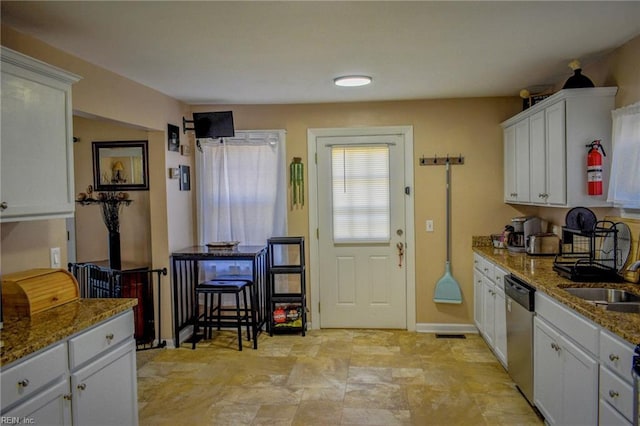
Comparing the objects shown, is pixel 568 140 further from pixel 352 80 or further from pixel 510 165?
pixel 352 80

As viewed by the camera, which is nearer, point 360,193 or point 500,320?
point 500,320

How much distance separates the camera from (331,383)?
11.3ft

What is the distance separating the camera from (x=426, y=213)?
4.60 meters

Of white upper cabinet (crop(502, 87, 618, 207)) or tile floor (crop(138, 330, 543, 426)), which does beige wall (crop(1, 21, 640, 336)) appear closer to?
tile floor (crop(138, 330, 543, 426))

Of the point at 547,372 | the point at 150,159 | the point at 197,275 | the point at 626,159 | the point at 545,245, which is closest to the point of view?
the point at 547,372

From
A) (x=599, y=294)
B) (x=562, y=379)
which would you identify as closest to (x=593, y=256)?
(x=599, y=294)

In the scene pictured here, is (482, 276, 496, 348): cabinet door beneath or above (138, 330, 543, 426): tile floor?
above

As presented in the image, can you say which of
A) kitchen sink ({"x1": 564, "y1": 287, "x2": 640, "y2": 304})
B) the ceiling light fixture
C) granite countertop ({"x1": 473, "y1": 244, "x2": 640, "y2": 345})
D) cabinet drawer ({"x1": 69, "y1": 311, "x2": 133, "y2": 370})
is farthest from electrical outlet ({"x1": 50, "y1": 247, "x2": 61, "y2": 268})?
kitchen sink ({"x1": 564, "y1": 287, "x2": 640, "y2": 304})

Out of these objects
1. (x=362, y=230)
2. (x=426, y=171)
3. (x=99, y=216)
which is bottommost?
(x=362, y=230)

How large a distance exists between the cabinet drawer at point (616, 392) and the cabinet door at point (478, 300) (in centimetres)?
215

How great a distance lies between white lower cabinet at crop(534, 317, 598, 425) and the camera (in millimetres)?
2125

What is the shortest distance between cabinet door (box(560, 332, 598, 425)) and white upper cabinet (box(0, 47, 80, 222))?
2.73 m

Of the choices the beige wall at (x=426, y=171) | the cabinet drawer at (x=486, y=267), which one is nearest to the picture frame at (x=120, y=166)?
the beige wall at (x=426, y=171)

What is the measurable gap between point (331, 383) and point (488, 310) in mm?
1540
